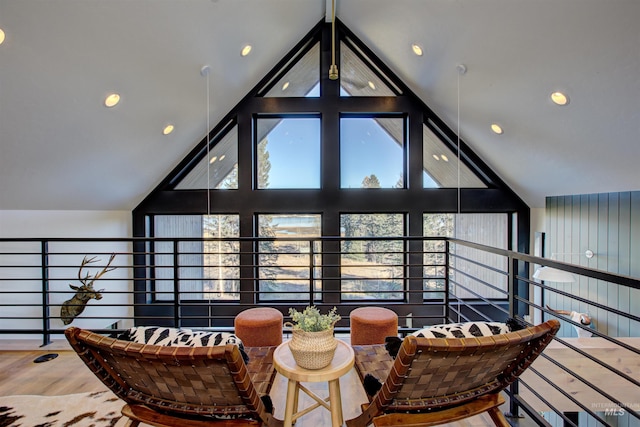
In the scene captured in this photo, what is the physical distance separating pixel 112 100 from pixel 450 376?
342 centimetres

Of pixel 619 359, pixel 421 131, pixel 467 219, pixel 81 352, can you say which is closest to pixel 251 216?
pixel 421 131

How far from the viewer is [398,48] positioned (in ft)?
13.7

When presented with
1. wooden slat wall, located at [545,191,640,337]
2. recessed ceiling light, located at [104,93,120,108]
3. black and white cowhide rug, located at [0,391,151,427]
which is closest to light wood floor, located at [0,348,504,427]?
black and white cowhide rug, located at [0,391,151,427]

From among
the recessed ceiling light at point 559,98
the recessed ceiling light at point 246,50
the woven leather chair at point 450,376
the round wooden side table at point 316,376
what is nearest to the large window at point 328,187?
the recessed ceiling light at point 246,50

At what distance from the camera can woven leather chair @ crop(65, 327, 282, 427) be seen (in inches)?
45.2

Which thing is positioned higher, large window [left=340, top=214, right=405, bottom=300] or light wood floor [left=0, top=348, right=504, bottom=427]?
large window [left=340, top=214, right=405, bottom=300]

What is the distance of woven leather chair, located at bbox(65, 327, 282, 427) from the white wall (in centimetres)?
231

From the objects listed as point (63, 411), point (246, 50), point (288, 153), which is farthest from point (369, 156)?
point (63, 411)

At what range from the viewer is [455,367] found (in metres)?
1.24

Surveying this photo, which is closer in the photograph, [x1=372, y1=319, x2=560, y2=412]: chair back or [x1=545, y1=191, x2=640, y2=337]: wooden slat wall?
[x1=372, y1=319, x2=560, y2=412]: chair back

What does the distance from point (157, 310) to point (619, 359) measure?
569 centimetres

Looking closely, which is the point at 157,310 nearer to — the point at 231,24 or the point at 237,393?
the point at 231,24

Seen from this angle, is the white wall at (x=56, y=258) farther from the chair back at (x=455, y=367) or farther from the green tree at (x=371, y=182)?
the green tree at (x=371, y=182)

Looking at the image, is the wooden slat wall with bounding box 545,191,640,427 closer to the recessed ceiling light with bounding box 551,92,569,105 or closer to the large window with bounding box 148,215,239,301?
the recessed ceiling light with bounding box 551,92,569,105
